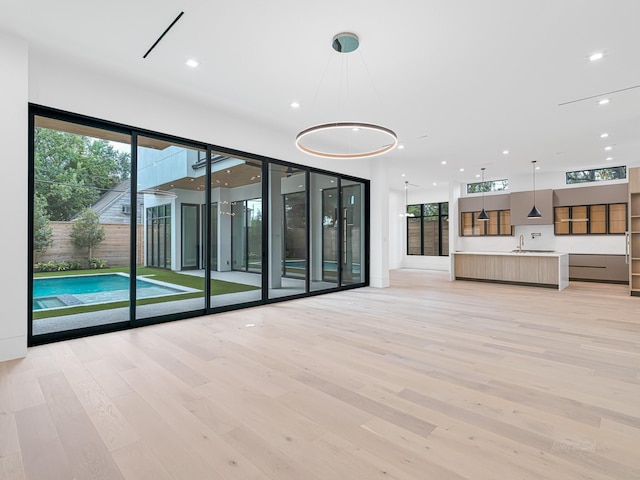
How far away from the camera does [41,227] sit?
166 inches

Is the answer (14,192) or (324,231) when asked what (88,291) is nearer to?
(14,192)

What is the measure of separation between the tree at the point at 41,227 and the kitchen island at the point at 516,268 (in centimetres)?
999

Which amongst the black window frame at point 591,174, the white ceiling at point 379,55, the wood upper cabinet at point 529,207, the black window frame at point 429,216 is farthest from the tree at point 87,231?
the black window frame at point 591,174

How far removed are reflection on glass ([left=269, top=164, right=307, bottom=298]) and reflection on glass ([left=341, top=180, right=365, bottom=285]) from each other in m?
1.21

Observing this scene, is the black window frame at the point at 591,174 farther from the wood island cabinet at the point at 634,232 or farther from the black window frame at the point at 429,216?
the black window frame at the point at 429,216

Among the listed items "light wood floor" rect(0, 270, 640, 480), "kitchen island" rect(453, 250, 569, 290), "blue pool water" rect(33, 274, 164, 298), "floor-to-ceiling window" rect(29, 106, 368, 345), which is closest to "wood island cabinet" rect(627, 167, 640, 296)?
"kitchen island" rect(453, 250, 569, 290)

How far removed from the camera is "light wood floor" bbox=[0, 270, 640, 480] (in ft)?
5.96

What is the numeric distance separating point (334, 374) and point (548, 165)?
1005cm

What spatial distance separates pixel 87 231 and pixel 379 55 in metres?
4.78

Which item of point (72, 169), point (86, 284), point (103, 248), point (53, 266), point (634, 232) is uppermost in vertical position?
point (72, 169)

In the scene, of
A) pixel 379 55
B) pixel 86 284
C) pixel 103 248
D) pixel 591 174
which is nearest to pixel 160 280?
pixel 86 284

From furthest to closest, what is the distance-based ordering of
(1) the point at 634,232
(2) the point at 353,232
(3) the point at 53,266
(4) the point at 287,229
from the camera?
1. (2) the point at 353,232
2. (4) the point at 287,229
3. (1) the point at 634,232
4. (3) the point at 53,266

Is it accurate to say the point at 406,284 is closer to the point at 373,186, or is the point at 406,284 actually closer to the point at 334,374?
the point at 373,186

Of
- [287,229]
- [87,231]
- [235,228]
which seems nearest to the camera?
[87,231]
